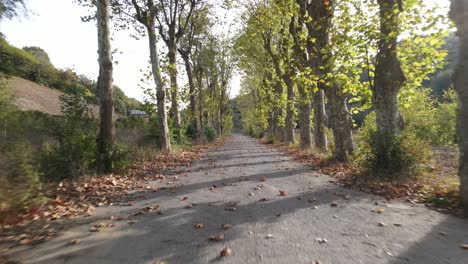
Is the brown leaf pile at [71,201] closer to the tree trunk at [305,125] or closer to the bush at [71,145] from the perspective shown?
the bush at [71,145]

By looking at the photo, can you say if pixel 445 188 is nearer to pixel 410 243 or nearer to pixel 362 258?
pixel 410 243

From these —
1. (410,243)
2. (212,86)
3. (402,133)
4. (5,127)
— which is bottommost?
(410,243)

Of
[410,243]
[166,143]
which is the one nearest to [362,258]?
[410,243]

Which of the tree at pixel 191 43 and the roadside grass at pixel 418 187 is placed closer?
the roadside grass at pixel 418 187

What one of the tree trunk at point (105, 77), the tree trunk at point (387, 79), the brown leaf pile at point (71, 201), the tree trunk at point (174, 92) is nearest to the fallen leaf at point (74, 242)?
the brown leaf pile at point (71, 201)

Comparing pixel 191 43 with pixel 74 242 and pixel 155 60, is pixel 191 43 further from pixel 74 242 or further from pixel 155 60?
pixel 74 242

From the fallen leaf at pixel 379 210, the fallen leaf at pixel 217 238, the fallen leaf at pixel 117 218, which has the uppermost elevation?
the fallen leaf at pixel 117 218

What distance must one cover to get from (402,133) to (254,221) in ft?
18.3

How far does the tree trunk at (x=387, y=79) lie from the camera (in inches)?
342

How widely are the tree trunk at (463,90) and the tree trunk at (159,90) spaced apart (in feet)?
43.3

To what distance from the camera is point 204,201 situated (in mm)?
6594

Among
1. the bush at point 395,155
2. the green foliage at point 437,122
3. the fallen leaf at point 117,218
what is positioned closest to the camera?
the fallen leaf at point 117,218

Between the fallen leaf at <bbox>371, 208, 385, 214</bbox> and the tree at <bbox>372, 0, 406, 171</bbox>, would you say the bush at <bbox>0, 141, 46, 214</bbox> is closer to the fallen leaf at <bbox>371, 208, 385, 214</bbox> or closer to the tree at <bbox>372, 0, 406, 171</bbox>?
the fallen leaf at <bbox>371, 208, 385, 214</bbox>

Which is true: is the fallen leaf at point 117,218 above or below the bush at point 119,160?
below
